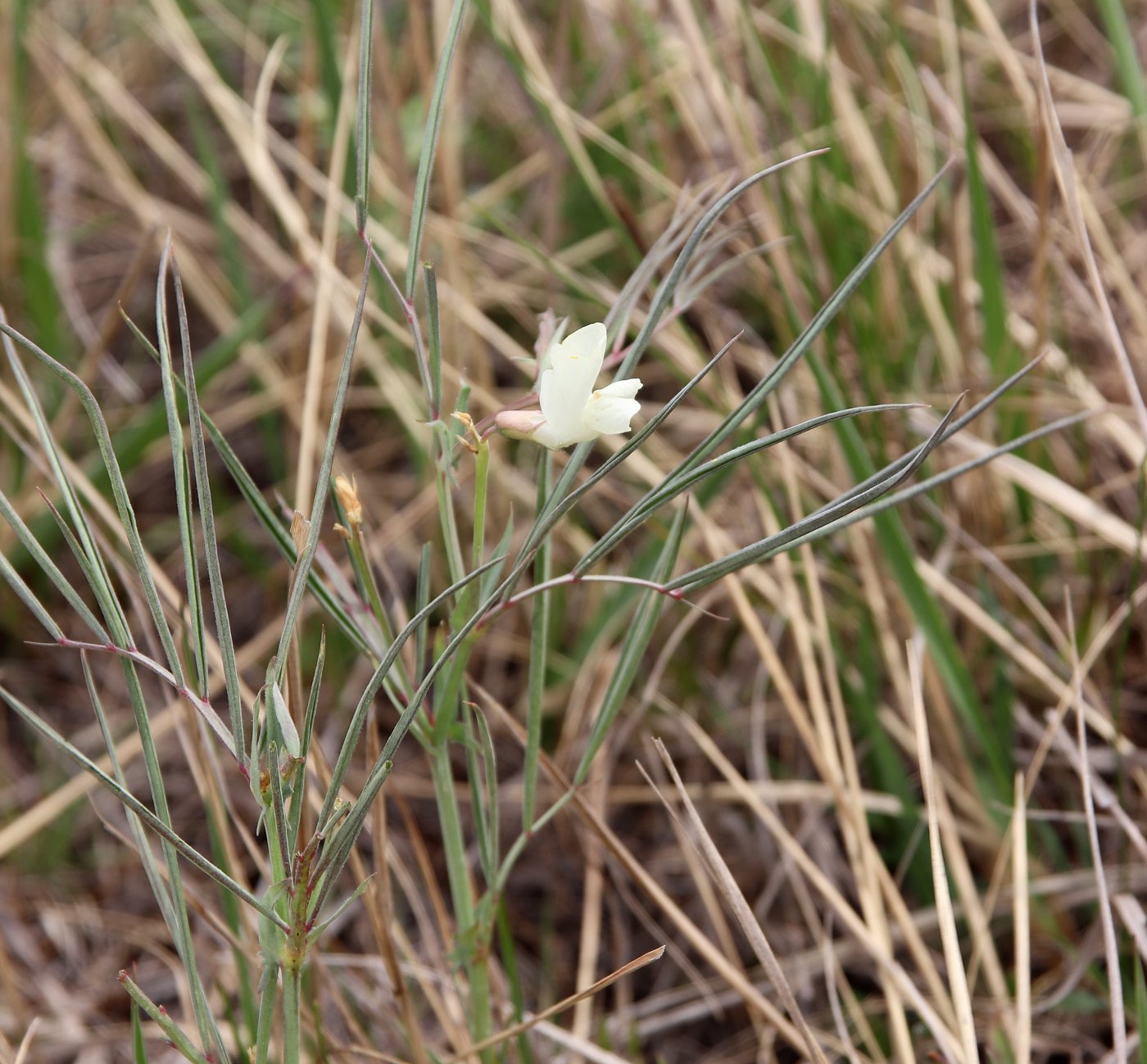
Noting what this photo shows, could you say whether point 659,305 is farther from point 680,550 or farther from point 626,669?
point 680,550

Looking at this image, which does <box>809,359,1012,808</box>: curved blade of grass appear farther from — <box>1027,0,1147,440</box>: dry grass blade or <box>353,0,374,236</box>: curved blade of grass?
<box>353,0,374,236</box>: curved blade of grass

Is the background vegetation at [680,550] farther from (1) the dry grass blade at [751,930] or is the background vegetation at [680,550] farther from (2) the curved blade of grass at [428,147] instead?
(2) the curved blade of grass at [428,147]

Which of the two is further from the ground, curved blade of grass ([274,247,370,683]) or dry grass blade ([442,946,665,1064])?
curved blade of grass ([274,247,370,683])

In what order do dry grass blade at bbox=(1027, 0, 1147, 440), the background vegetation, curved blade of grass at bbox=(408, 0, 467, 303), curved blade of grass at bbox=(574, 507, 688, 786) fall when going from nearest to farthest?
1. curved blade of grass at bbox=(408, 0, 467, 303)
2. curved blade of grass at bbox=(574, 507, 688, 786)
3. dry grass blade at bbox=(1027, 0, 1147, 440)
4. the background vegetation

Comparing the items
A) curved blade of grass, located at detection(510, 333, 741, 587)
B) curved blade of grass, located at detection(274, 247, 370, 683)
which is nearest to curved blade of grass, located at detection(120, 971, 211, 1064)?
curved blade of grass, located at detection(274, 247, 370, 683)

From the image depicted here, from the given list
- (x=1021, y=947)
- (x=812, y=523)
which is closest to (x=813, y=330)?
(x=812, y=523)

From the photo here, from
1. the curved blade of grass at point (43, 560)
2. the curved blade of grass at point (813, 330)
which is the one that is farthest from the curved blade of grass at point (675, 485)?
the curved blade of grass at point (43, 560)
